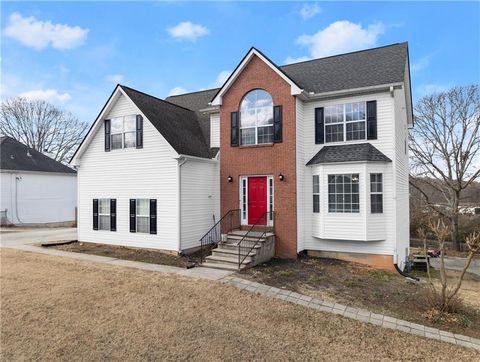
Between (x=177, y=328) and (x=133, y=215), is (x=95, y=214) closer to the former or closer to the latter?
(x=133, y=215)

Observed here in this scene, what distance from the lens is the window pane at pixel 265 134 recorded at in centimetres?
1412

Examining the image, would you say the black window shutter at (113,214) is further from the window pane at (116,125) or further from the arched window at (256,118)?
the arched window at (256,118)

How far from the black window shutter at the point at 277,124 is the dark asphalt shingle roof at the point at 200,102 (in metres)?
4.22

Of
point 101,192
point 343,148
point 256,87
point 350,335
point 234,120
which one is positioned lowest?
point 350,335

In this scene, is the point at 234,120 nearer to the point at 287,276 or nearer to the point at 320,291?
the point at 287,276

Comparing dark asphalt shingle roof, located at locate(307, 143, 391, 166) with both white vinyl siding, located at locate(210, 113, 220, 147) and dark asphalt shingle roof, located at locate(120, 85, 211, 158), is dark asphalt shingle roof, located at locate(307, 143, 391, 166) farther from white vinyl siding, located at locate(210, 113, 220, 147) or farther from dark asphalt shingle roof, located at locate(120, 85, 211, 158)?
dark asphalt shingle roof, located at locate(120, 85, 211, 158)

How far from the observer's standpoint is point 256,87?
14367 mm

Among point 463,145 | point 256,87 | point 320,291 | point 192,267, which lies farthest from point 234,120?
point 463,145

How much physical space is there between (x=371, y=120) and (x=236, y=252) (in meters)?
7.46

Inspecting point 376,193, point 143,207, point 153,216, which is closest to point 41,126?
point 143,207

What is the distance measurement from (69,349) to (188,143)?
34.0ft

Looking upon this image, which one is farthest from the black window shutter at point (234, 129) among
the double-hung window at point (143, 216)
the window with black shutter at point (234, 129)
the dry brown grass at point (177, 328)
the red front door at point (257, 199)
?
the dry brown grass at point (177, 328)

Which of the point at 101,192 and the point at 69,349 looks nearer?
the point at 69,349

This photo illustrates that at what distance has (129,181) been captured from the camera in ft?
49.5
